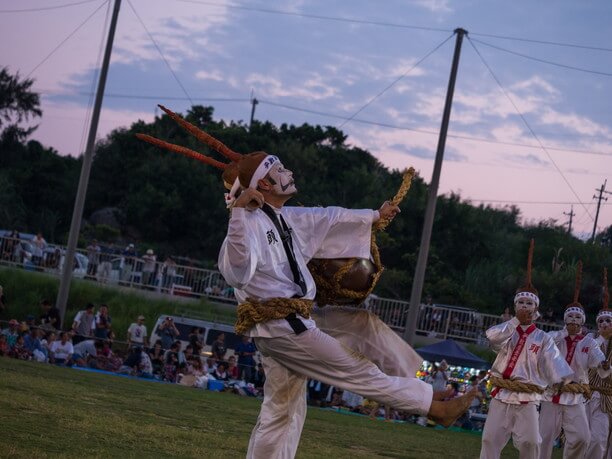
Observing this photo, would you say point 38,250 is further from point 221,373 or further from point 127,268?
point 221,373

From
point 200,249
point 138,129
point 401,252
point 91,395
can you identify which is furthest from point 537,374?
point 138,129

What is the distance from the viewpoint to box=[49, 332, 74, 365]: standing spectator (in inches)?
860

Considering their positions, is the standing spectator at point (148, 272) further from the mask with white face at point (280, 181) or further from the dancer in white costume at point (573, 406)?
the mask with white face at point (280, 181)

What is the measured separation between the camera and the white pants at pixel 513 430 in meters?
10.4

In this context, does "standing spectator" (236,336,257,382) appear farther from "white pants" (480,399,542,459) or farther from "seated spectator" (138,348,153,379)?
"white pants" (480,399,542,459)

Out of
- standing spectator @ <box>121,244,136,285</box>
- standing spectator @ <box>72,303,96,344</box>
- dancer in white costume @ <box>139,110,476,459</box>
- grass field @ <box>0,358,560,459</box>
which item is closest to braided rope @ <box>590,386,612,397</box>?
grass field @ <box>0,358,560,459</box>

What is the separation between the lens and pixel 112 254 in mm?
32062

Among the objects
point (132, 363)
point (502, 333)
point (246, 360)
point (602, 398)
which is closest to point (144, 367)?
point (132, 363)

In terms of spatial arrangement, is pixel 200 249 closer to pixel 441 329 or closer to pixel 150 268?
pixel 150 268

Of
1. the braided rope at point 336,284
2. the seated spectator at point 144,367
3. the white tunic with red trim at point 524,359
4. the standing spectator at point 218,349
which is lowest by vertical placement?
the seated spectator at point 144,367

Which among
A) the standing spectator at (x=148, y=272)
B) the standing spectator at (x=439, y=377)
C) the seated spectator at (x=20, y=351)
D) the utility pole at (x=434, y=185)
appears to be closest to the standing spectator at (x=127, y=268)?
the standing spectator at (x=148, y=272)

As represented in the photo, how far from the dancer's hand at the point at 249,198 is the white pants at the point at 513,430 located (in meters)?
4.96

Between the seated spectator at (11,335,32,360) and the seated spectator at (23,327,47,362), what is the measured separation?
0.07 metres

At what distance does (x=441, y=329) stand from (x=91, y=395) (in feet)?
57.9
